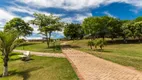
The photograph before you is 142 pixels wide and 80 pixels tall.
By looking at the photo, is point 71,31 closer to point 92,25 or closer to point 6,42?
point 92,25

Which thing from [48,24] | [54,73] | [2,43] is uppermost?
[48,24]

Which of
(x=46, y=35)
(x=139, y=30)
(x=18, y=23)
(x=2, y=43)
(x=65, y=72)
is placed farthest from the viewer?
(x=18, y=23)

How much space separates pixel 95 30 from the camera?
60.0m

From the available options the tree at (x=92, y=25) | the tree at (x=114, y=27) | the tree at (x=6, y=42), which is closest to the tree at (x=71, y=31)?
the tree at (x=92, y=25)

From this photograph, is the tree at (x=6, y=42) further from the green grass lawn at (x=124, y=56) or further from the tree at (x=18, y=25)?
the tree at (x=18, y=25)

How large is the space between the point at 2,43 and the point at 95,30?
44.5 metres

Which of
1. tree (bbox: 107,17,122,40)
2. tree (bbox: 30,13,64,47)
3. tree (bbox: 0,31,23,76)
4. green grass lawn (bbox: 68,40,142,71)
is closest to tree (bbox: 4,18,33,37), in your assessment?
tree (bbox: 30,13,64,47)

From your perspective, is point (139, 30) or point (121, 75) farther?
point (139, 30)

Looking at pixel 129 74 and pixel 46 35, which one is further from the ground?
pixel 46 35

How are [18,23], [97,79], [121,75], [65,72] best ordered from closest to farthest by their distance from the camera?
[97,79]
[121,75]
[65,72]
[18,23]

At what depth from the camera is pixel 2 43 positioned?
17.9m

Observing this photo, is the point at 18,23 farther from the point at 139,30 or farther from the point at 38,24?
the point at 139,30

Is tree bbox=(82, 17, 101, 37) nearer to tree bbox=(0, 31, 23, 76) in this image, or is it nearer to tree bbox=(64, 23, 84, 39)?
tree bbox=(64, 23, 84, 39)

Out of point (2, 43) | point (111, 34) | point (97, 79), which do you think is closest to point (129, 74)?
point (97, 79)
